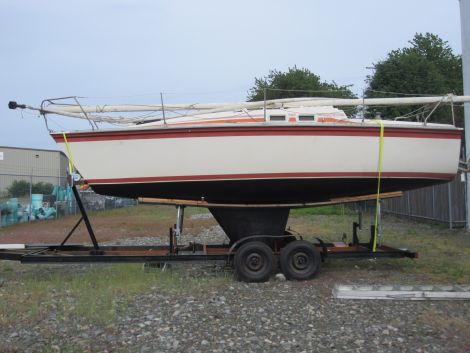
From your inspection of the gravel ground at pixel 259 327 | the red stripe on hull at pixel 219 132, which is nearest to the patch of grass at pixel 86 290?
the gravel ground at pixel 259 327

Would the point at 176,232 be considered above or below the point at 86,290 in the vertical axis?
above

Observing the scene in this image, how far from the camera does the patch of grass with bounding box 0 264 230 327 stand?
5645 millimetres

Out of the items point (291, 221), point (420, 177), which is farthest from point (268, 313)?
point (291, 221)

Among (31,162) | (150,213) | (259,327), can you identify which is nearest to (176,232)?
(259,327)

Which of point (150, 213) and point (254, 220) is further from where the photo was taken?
point (150, 213)

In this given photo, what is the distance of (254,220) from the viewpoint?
788cm

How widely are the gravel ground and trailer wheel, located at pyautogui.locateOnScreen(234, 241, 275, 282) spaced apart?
0.67 meters

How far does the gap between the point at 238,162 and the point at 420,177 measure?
9.24 feet

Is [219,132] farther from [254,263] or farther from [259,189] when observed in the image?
[254,263]

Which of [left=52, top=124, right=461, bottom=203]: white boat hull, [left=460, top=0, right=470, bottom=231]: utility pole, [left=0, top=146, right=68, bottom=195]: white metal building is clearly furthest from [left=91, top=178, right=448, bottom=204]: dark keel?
[left=0, top=146, right=68, bottom=195]: white metal building

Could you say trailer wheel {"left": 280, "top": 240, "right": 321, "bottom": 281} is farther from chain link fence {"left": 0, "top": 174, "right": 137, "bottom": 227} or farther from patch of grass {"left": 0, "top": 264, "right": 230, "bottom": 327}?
chain link fence {"left": 0, "top": 174, "right": 137, "bottom": 227}

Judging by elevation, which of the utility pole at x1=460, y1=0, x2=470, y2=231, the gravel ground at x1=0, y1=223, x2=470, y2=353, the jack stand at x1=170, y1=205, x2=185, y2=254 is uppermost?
the utility pole at x1=460, y1=0, x2=470, y2=231

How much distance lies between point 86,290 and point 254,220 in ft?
8.61

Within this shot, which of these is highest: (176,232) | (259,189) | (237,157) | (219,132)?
(219,132)
